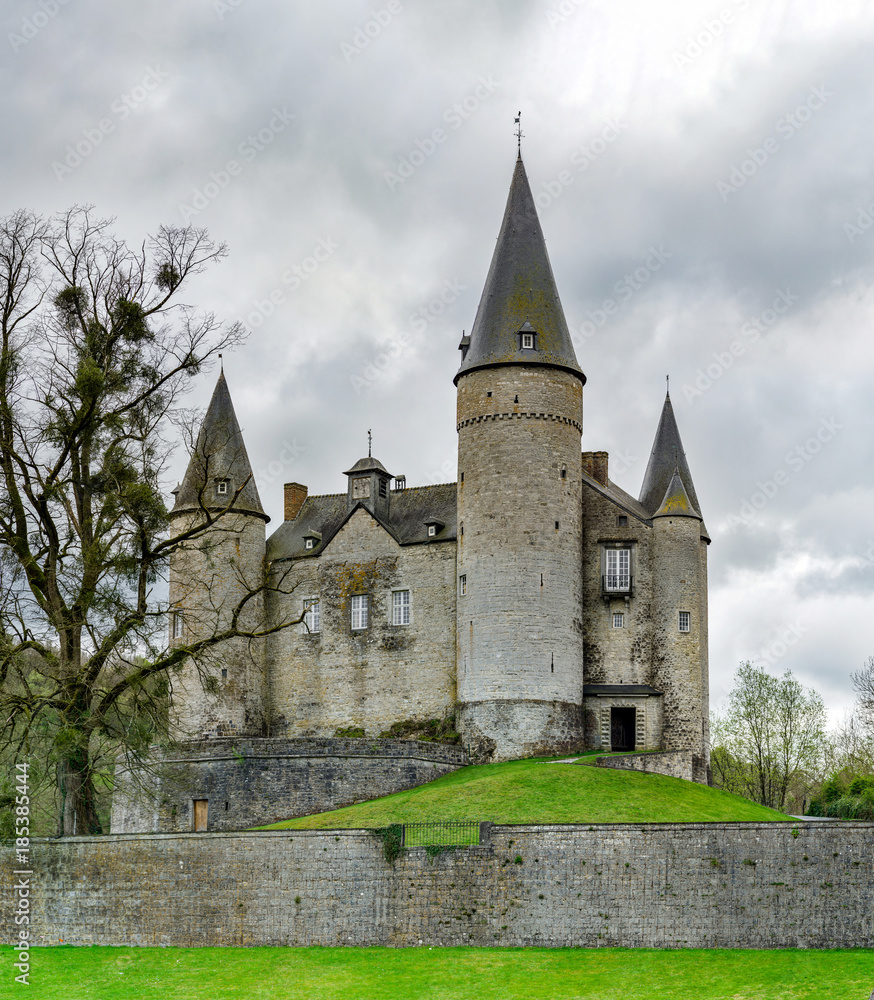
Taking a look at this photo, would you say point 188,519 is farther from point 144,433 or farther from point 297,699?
point 144,433

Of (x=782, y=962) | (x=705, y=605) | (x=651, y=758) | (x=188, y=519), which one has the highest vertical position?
(x=188, y=519)

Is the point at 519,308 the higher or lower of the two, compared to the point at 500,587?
higher

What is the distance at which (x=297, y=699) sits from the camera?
49812 millimetres

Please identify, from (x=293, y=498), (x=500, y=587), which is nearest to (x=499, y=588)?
(x=500, y=587)

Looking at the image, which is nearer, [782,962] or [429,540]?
[782,962]

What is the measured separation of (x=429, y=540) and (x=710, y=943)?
24.3 m

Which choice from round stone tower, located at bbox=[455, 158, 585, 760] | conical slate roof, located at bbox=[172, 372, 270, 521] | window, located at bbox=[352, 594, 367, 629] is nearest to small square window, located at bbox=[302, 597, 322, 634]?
window, located at bbox=[352, 594, 367, 629]

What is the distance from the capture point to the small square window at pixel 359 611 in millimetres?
49344

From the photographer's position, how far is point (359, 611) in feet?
163

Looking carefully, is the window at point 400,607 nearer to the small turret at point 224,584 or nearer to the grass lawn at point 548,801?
the small turret at point 224,584

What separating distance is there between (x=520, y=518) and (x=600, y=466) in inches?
269

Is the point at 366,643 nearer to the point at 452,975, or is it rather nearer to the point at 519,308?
the point at 519,308

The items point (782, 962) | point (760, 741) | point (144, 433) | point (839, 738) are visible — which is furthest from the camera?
point (839, 738)

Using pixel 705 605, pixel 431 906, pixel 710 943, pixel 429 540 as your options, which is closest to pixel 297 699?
pixel 429 540
